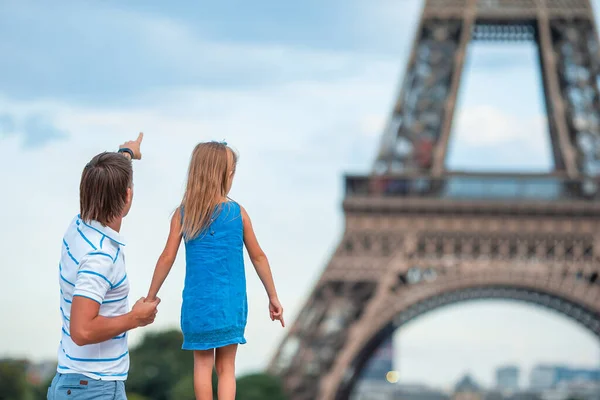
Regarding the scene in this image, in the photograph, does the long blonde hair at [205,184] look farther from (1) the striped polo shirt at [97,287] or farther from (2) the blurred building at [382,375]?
(2) the blurred building at [382,375]

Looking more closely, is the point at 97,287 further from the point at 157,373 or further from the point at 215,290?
the point at 157,373

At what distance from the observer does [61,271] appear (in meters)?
5.88

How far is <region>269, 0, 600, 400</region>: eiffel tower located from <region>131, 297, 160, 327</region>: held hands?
31.3 m

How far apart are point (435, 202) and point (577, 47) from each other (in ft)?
23.9

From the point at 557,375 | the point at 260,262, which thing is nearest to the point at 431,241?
the point at 260,262

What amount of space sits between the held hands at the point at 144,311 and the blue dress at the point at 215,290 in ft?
1.92

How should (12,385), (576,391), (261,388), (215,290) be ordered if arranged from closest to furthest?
(215,290) < (261,388) < (12,385) < (576,391)

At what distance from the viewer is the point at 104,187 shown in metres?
5.82

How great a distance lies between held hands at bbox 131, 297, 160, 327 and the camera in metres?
5.78

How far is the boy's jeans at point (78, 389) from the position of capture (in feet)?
18.8

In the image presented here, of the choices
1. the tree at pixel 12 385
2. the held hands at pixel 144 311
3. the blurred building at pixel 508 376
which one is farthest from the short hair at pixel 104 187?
the blurred building at pixel 508 376

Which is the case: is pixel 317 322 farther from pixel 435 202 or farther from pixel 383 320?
pixel 435 202

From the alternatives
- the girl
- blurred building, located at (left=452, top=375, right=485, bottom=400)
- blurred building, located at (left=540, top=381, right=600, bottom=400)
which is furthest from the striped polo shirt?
blurred building, located at (left=452, top=375, right=485, bottom=400)

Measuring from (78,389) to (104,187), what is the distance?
0.90m
